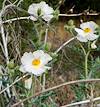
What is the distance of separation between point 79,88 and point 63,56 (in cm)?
74

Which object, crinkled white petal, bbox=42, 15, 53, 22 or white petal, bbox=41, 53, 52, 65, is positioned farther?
crinkled white petal, bbox=42, 15, 53, 22

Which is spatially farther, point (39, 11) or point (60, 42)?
point (60, 42)

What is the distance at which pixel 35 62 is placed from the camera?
109 centimetres

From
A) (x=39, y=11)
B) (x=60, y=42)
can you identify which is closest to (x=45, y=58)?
(x=39, y=11)

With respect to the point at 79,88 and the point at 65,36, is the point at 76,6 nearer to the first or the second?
the point at 65,36

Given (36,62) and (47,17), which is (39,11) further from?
(36,62)

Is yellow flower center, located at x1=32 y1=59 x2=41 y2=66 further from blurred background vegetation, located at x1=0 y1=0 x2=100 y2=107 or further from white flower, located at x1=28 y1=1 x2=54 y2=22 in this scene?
blurred background vegetation, located at x1=0 y1=0 x2=100 y2=107

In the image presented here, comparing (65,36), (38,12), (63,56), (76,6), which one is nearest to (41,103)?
(38,12)

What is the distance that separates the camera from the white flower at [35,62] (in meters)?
1.06

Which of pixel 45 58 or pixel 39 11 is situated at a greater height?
pixel 39 11

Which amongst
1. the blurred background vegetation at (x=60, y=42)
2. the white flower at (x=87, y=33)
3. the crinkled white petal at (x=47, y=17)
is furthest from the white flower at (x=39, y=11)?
the blurred background vegetation at (x=60, y=42)

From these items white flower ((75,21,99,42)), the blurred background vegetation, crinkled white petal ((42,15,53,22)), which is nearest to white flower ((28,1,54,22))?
crinkled white petal ((42,15,53,22))

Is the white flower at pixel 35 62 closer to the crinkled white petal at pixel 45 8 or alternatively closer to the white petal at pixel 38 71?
the white petal at pixel 38 71

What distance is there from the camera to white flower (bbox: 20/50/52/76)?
3.47 feet
